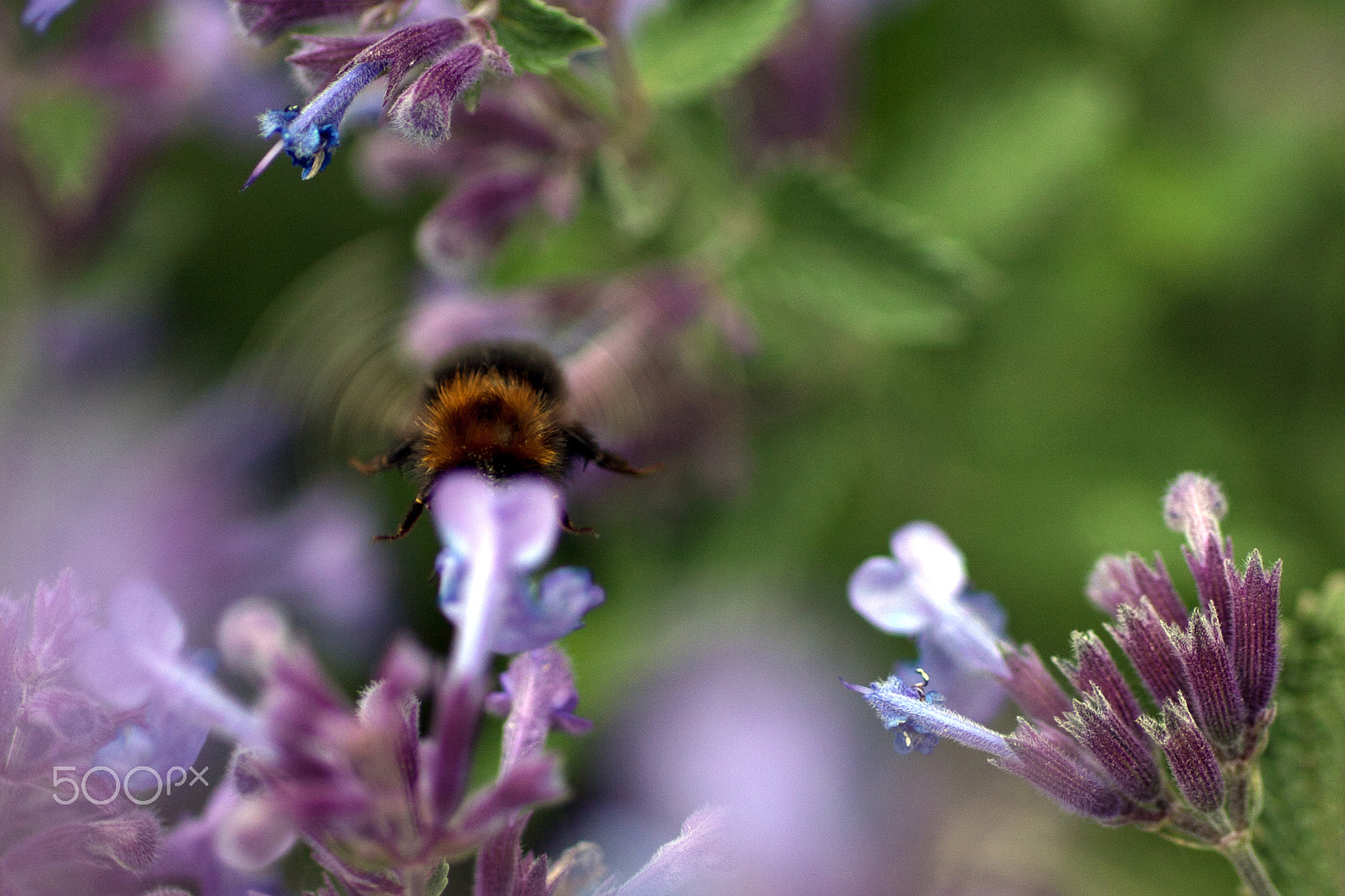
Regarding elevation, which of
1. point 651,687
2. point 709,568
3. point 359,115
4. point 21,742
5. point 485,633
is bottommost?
point 651,687

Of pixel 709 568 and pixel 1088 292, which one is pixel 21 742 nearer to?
pixel 709 568

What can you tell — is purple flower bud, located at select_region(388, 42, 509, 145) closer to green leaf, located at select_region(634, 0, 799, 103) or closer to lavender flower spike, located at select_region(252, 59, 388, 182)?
lavender flower spike, located at select_region(252, 59, 388, 182)

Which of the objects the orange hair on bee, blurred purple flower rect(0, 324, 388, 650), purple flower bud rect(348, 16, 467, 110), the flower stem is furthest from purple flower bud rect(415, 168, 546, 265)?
the flower stem

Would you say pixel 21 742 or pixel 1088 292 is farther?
pixel 1088 292

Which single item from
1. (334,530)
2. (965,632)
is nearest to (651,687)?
(334,530)

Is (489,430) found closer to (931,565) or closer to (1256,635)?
(931,565)

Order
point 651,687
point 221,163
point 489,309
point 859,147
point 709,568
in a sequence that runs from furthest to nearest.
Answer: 1. point 221,163
2. point 859,147
3. point 651,687
4. point 709,568
5. point 489,309

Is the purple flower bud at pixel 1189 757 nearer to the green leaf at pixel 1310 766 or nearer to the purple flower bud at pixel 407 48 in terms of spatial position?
the green leaf at pixel 1310 766
